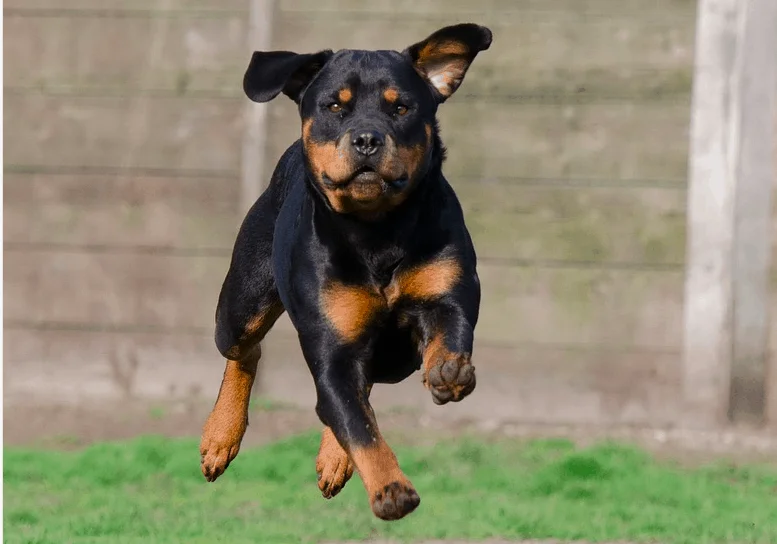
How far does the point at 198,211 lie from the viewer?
8.93 metres

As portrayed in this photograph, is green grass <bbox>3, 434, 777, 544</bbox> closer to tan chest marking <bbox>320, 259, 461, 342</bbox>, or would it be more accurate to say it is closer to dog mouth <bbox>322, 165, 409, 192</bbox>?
tan chest marking <bbox>320, 259, 461, 342</bbox>

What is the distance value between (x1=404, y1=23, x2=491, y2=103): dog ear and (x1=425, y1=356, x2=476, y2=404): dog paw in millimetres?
819

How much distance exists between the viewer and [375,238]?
4.14 metres

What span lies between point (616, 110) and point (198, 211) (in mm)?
2427

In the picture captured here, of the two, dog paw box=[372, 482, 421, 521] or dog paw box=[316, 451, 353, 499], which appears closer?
dog paw box=[372, 482, 421, 521]

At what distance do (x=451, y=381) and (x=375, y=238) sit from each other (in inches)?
19.7

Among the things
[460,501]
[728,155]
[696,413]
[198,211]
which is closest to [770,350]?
[696,413]

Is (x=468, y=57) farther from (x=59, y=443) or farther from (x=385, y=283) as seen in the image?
(x=59, y=443)

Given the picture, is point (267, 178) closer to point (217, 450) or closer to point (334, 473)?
point (217, 450)

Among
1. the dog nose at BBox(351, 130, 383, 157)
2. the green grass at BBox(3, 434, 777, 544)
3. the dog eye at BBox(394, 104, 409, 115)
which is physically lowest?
the green grass at BBox(3, 434, 777, 544)

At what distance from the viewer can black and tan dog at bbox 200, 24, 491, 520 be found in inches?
155

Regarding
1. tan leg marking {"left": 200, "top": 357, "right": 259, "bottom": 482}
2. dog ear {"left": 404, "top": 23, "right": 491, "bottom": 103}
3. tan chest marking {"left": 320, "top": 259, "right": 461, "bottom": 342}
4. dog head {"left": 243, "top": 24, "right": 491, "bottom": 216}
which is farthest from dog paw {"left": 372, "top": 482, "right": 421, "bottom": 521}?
tan leg marking {"left": 200, "top": 357, "right": 259, "bottom": 482}

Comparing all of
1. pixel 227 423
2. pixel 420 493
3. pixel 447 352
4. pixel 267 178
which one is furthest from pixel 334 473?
pixel 267 178

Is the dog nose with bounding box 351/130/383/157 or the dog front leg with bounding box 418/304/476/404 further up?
the dog nose with bounding box 351/130/383/157
